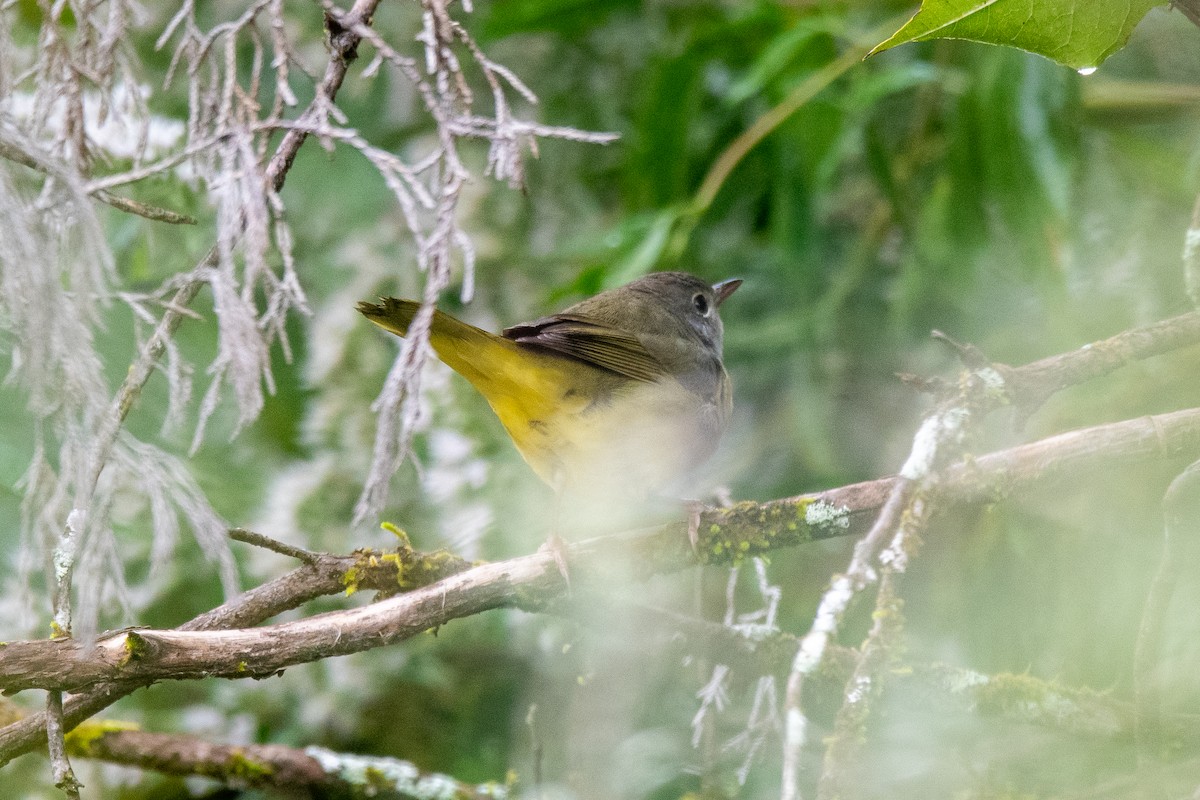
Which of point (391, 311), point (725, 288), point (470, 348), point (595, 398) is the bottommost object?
point (391, 311)

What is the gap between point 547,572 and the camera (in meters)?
2.36

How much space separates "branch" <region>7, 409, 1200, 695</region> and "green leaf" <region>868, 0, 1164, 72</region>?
35.7 inches

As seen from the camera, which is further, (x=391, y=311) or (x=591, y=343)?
(x=591, y=343)

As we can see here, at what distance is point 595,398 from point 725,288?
44.7 inches

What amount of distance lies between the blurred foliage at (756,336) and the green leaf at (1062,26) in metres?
1.54

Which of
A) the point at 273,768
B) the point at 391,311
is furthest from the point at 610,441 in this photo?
the point at 273,768

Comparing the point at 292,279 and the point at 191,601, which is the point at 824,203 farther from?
the point at 292,279

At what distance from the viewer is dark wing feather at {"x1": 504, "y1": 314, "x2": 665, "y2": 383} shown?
123 inches

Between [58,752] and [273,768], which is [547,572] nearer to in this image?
[58,752]

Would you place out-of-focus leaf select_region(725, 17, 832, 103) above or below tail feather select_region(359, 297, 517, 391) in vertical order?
above

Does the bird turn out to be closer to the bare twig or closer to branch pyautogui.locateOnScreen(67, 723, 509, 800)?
branch pyautogui.locateOnScreen(67, 723, 509, 800)

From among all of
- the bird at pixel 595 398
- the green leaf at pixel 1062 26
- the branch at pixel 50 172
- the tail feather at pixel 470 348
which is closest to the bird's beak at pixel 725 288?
the bird at pixel 595 398

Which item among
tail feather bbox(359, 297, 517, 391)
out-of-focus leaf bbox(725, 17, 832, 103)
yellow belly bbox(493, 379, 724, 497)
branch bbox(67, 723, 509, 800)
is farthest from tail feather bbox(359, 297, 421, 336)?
out-of-focus leaf bbox(725, 17, 832, 103)

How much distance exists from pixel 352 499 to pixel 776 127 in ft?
6.83
